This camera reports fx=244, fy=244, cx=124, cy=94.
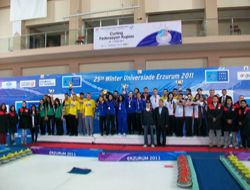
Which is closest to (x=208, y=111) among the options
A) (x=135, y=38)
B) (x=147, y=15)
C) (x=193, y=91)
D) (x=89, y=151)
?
(x=193, y=91)

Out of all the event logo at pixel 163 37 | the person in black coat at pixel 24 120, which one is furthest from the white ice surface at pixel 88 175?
the event logo at pixel 163 37

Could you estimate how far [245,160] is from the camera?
6539 mm

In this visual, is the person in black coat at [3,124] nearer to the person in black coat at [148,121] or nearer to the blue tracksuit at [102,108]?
the blue tracksuit at [102,108]

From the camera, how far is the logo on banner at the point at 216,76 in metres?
9.93

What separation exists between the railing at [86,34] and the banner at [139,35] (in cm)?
127

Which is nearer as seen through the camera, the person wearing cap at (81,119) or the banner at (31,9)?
the person wearing cap at (81,119)

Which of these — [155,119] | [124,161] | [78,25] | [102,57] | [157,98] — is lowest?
[124,161]

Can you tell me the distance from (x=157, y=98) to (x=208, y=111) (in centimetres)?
184

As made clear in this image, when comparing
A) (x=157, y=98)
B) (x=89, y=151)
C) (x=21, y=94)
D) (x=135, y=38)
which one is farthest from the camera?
(x=21, y=94)

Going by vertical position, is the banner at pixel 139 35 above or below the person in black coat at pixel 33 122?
above

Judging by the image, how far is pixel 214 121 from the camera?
7668 millimetres

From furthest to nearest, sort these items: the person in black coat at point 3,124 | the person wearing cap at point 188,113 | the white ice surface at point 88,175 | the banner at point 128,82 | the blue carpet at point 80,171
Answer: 1. the banner at point 128,82
2. the person in black coat at point 3,124
3. the person wearing cap at point 188,113
4. the blue carpet at point 80,171
5. the white ice surface at point 88,175

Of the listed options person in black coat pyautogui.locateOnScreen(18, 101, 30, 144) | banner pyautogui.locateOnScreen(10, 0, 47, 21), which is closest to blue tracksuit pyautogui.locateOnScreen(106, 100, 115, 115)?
person in black coat pyautogui.locateOnScreen(18, 101, 30, 144)

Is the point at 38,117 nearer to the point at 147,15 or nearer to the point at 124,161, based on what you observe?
the point at 124,161
